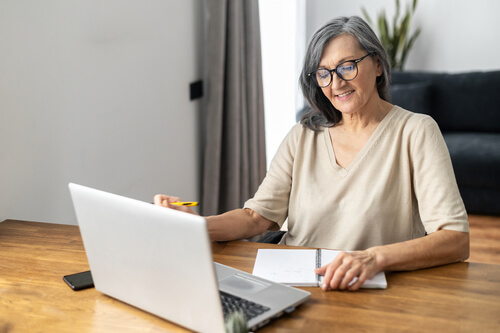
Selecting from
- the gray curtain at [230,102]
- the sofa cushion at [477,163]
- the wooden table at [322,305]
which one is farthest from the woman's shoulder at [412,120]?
the sofa cushion at [477,163]

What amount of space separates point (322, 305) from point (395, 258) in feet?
0.81

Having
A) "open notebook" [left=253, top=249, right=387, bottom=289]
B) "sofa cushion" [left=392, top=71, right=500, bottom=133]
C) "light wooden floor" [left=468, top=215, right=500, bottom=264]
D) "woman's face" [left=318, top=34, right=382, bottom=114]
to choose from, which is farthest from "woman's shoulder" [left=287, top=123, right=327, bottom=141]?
"sofa cushion" [left=392, top=71, right=500, bottom=133]

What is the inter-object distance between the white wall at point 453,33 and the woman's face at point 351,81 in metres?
3.64

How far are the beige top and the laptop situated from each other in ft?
1.71

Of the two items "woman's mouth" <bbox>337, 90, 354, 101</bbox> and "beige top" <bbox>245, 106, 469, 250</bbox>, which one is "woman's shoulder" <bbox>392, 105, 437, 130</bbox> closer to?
"beige top" <bbox>245, 106, 469, 250</bbox>

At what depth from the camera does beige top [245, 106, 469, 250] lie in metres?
1.58

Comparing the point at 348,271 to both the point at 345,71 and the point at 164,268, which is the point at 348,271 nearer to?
the point at 164,268

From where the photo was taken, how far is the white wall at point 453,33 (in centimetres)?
489

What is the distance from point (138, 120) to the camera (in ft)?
8.52

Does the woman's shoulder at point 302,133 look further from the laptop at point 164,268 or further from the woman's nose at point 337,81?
the laptop at point 164,268

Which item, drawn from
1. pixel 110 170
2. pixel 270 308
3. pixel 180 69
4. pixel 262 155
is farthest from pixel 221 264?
pixel 262 155

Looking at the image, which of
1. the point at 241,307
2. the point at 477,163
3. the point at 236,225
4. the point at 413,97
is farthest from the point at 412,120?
the point at 413,97

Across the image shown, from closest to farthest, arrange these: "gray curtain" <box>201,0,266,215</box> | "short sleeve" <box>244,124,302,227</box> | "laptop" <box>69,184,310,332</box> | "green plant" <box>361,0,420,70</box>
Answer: "laptop" <box>69,184,310,332</box> → "short sleeve" <box>244,124,302,227</box> → "gray curtain" <box>201,0,266,215</box> → "green plant" <box>361,0,420,70</box>

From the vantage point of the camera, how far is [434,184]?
60.6 inches
